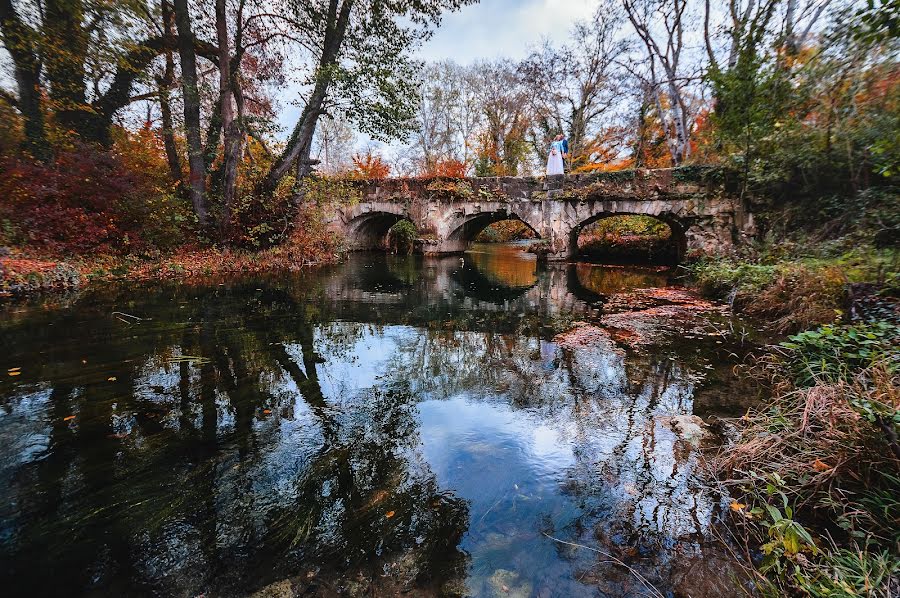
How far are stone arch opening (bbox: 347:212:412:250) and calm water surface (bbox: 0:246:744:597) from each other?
13367 mm

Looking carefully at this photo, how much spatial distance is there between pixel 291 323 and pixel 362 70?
8.16 meters

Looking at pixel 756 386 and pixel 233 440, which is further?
pixel 756 386

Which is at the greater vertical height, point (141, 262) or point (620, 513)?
point (141, 262)

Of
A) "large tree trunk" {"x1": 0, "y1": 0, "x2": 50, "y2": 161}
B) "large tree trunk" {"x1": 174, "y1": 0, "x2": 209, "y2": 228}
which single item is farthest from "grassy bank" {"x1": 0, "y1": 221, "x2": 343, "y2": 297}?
"large tree trunk" {"x1": 0, "y1": 0, "x2": 50, "y2": 161}

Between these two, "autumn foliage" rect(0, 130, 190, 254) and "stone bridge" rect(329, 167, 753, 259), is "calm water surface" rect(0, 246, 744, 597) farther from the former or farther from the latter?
"stone bridge" rect(329, 167, 753, 259)

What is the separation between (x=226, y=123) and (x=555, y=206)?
10577 millimetres

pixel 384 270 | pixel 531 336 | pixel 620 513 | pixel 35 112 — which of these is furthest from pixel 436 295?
pixel 35 112

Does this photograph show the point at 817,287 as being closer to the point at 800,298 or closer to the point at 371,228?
the point at 800,298

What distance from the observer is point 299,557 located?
5.91ft

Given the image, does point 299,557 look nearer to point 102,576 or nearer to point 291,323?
point 102,576

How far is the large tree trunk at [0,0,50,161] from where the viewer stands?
941 cm

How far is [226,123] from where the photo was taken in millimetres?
10578

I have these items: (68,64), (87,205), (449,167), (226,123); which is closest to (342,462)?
(87,205)

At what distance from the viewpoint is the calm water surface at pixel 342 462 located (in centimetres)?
177
